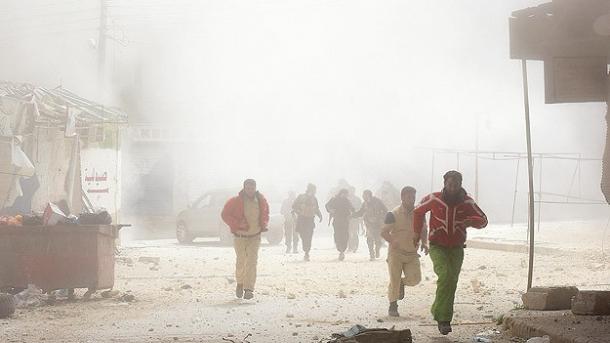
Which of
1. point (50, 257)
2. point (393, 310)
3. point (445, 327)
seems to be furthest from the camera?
point (50, 257)

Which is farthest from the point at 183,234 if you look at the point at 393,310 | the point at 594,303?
the point at 594,303

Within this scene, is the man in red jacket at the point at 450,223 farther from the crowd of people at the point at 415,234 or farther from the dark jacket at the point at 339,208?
the dark jacket at the point at 339,208

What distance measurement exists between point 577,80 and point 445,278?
6.87 feet

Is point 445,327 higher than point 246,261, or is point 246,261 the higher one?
point 246,261

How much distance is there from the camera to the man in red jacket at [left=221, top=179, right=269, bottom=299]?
1107cm

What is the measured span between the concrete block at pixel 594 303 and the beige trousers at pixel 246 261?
4.88 meters

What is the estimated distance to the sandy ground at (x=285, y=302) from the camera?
7.93 metres

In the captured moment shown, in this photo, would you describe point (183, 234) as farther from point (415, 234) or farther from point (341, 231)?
point (415, 234)

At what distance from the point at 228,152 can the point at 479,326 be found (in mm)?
35992

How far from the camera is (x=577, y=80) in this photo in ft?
23.7

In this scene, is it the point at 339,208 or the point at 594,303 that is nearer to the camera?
the point at 594,303

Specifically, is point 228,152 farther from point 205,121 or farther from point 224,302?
point 224,302

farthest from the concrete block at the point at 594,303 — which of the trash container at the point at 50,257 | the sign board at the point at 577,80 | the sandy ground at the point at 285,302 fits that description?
the trash container at the point at 50,257

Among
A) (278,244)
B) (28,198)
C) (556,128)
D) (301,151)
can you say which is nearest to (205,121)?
(301,151)
